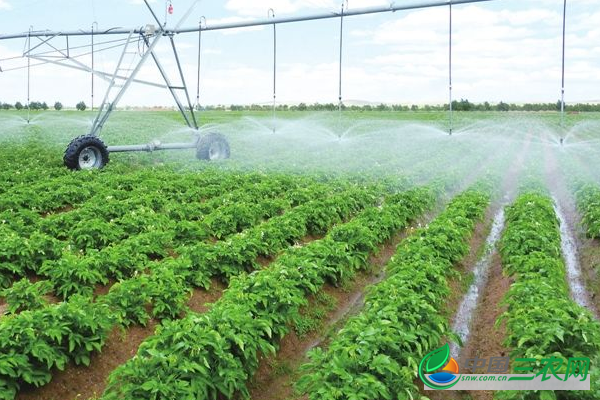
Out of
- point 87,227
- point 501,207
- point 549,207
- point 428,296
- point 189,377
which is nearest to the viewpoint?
point 189,377

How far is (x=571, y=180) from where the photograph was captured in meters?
16.7

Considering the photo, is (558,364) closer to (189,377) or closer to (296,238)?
(189,377)

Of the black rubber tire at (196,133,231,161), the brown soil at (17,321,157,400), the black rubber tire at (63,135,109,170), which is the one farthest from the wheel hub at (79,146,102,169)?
the brown soil at (17,321,157,400)

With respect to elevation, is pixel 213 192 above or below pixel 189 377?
above

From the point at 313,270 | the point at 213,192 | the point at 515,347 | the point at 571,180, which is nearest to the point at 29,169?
the point at 213,192

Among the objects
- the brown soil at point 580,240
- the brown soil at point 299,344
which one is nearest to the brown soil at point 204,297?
the brown soil at point 299,344

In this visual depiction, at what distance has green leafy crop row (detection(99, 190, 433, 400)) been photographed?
181 inches

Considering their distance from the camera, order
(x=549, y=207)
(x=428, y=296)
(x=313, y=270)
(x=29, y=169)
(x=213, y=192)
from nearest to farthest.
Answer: (x=428, y=296)
(x=313, y=270)
(x=549, y=207)
(x=213, y=192)
(x=29, y=169)

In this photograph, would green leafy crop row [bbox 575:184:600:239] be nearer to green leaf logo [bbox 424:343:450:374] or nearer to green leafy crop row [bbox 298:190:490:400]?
green leafy crop row [bbox 298:190:490:400]

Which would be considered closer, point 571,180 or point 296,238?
point 296,238

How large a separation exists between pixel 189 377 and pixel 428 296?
2941mm

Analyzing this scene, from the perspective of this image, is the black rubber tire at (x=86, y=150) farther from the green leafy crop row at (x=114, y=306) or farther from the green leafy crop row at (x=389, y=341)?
the green leafy crop row at (x=389, y=341)

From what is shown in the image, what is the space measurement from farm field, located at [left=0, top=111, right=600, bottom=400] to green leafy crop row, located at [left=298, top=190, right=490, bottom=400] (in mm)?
24

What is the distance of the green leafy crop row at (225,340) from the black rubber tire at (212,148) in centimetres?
1340
